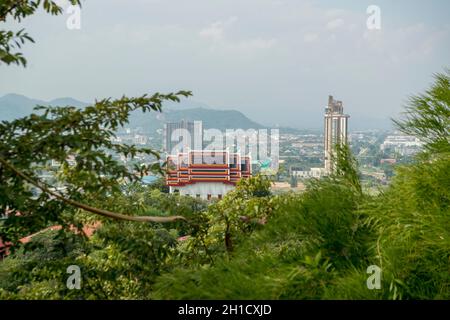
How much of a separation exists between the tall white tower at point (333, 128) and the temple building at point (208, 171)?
1.52m

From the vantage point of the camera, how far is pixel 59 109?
156 centimetres

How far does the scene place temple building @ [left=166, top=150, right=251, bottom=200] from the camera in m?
4.20

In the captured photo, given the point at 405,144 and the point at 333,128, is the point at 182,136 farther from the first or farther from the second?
the point at 405,144

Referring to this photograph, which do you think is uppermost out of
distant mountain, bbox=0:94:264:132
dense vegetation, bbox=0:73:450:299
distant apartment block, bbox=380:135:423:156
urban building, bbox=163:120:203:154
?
distant mountain, bbox=0:94:264:132

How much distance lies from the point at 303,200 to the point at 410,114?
505mm

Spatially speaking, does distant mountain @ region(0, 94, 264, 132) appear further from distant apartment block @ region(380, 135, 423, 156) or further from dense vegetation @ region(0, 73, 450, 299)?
distant apartment block @ region(380, 135, 423, 156)

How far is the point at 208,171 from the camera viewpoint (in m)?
4.66

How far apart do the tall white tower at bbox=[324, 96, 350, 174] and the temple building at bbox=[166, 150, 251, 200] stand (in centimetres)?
152

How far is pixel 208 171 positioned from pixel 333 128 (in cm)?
256

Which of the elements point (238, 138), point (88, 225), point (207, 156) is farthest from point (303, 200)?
point (207, 156)

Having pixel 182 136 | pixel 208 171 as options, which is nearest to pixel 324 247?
pixel 182 136

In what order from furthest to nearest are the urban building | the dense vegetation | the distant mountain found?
the distant mountain, the urban building, the dense vegetation

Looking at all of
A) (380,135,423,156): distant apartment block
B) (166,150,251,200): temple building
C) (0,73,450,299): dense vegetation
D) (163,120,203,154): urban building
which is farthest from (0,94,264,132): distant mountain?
(380,135,423,156): distant apartment block

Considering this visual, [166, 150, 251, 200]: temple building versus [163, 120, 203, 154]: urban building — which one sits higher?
[163, 120, 203, 154]: urban building
